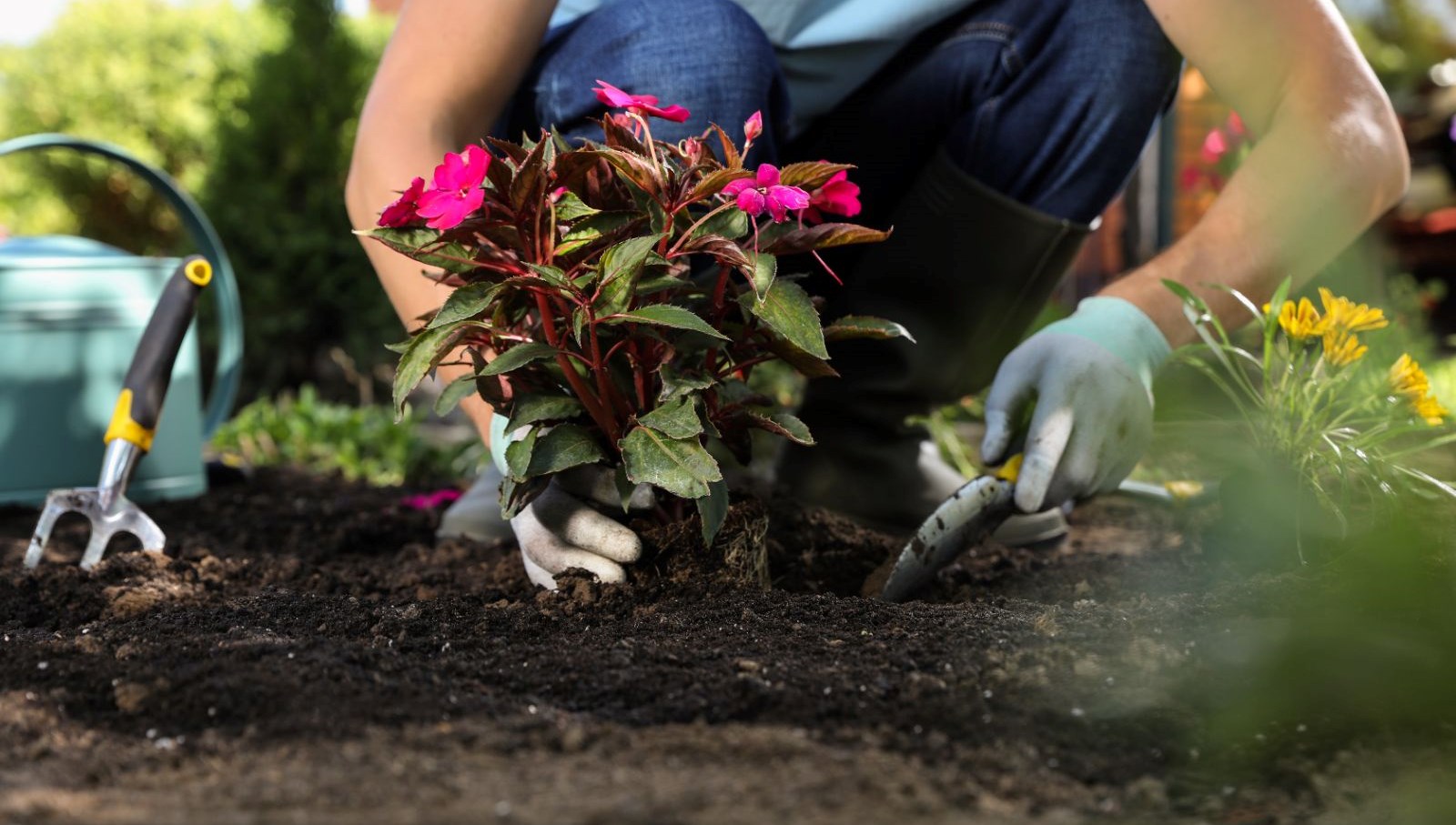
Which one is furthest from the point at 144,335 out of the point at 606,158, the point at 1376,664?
the point at 1376,664

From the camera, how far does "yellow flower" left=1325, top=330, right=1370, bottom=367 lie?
1.65 metres

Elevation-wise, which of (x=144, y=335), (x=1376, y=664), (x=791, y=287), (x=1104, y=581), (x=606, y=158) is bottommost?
(x=1104, y=581)

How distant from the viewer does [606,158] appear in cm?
132

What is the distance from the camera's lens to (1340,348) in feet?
5.46

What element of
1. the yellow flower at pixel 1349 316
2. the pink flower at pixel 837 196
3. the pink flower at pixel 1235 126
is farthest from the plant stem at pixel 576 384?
the pink flower at pixel 1235 126

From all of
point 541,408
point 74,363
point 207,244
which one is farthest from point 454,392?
point 207,244

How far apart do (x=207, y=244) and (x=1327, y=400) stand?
2477 millimetres

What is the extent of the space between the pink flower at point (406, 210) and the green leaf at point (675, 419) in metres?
0.35

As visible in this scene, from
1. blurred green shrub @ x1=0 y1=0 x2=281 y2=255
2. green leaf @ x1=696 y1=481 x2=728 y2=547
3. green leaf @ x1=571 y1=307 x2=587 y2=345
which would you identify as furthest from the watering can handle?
blurred green shrub @ x1=0 y1=0 x2=281 y2=255

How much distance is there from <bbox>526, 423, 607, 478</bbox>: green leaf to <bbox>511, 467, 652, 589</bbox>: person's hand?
0.09 m

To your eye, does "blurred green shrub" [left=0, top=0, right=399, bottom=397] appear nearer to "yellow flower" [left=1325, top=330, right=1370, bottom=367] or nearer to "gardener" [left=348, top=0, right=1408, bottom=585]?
"gardener" [left=348, top=0, right=1408, bottom=585]

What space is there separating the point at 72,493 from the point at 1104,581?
1.62 m

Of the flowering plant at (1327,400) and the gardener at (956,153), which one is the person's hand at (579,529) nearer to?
the gardener at (956,153)

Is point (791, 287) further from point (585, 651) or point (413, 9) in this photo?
point (413, 9)
